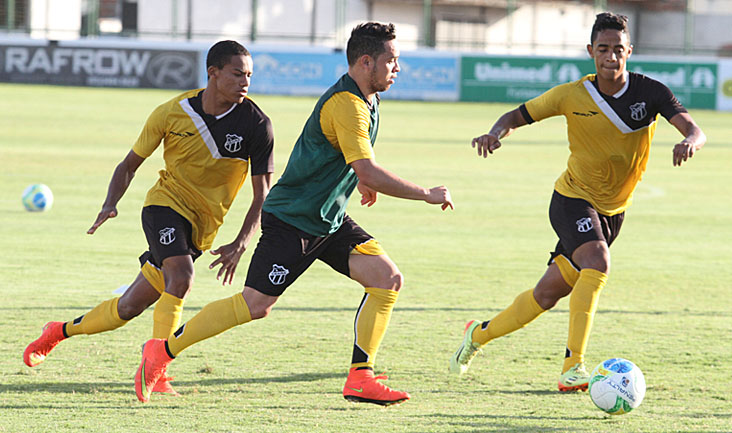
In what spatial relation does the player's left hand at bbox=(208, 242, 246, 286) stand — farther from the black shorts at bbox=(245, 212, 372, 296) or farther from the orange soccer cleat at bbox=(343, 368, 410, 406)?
the orange soccer cleat at bbox=(343, 368, 410, 406)

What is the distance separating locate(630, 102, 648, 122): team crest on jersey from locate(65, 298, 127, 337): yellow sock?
3.12 m

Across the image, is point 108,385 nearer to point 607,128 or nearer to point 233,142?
point 233,142

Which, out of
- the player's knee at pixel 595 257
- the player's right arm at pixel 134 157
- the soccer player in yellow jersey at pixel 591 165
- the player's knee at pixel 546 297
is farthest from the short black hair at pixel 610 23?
the player's right arm at pixel 134 157

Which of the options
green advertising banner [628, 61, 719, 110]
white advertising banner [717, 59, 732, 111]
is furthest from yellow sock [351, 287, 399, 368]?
white advertising banner [717, 59, 732, 111]

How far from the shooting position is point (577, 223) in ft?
19.8

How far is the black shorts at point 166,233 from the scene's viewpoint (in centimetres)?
559

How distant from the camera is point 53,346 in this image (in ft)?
19.5

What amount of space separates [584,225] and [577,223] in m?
0.04

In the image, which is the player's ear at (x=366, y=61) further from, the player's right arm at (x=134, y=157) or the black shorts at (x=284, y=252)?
the player's right arm at (x=134, y=157)

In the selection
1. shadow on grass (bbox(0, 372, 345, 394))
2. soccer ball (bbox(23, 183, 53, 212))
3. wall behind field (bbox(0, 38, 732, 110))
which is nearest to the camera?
shadow on grass (bbox(0, 372, 345, 394))

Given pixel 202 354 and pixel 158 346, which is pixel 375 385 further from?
pixel 202 354

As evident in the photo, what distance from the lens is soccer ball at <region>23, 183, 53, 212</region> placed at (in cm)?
1240

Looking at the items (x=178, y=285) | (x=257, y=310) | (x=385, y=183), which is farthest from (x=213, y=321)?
(x=385, y=183)

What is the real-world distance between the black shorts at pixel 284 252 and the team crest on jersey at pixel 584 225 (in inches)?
53.4
